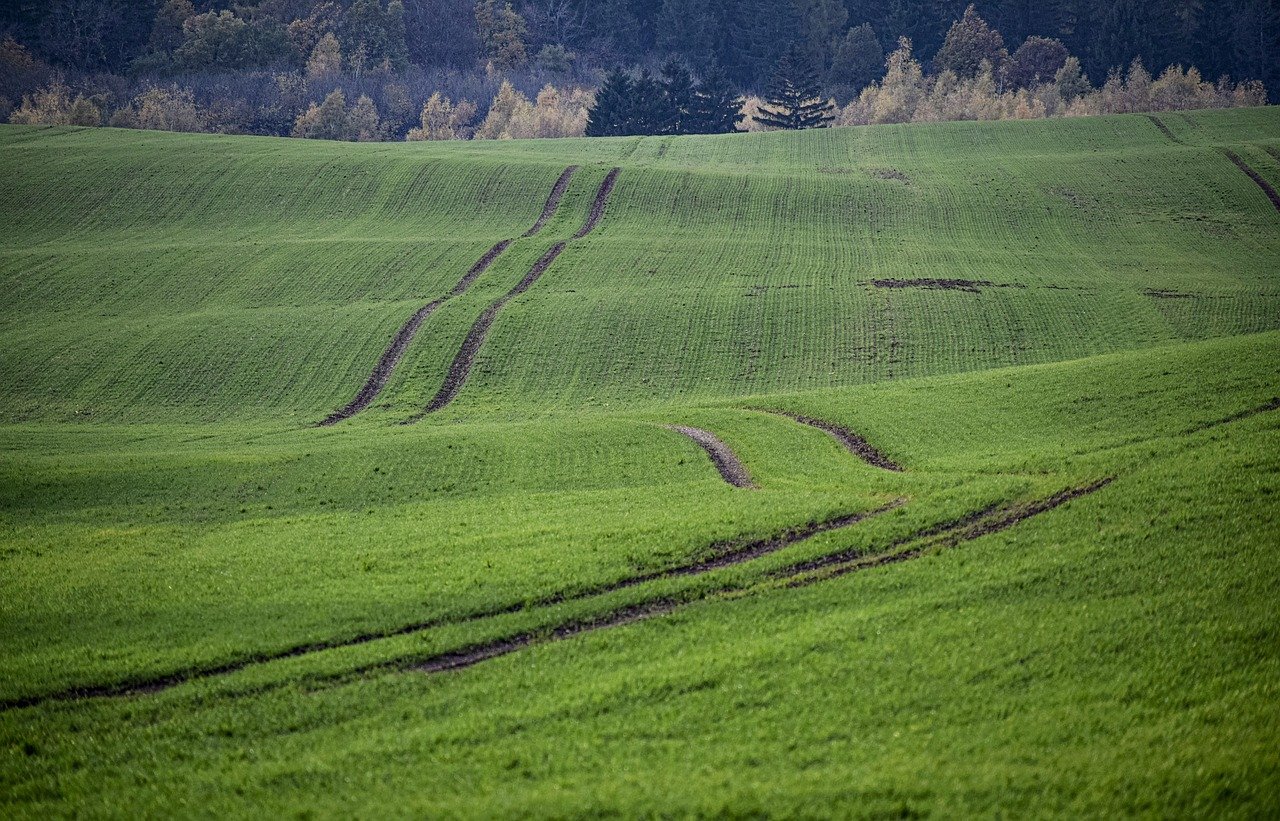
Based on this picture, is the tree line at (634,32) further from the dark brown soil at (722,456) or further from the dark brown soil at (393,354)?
the dark brown soil at (722,456)

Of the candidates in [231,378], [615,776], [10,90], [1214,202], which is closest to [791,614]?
[615,776]

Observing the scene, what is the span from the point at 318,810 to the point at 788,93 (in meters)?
140

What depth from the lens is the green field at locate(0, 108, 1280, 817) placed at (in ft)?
52.9

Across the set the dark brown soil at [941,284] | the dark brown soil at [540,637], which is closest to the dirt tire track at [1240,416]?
the dark brown soil at [540,637]

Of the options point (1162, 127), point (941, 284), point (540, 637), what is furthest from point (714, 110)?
point (540, 637)

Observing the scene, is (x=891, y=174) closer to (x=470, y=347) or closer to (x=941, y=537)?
(x=470, y=347)

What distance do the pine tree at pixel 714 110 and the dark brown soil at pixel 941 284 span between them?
260 ft

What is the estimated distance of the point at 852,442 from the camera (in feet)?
119

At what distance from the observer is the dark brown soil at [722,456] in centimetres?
3269

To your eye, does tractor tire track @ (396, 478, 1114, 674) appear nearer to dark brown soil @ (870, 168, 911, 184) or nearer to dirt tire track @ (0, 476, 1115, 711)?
dirt tire track @ (0, 476, 1115, 711)

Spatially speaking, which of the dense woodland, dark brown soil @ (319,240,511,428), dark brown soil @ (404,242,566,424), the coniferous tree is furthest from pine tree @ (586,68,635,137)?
dark brown soil @ (404,242,566,424)

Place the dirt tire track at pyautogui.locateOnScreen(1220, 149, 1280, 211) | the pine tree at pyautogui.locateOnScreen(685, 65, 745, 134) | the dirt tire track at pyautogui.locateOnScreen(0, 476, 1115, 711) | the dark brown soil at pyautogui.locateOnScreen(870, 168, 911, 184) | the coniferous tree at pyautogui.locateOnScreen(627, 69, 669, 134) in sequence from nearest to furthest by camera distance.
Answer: the dirt tire track at pyautogui.locateOnScreen(0, 476, 1115, 711) < the dirt tire track at pyautogui.locateOnScreen(1220, 149, 1280, 211) < the dark brown soil at pyautogui.locateOnScreen(870, 168, 911, 184) < the coniferous tree at pyautogui.locateOnScreen(627, 69, 669, 134) < the pine tree at pyautogui.locateOnScreen(685, 65, 745, 134)

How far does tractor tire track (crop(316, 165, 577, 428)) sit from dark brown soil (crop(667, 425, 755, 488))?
Answer: 56.8 ft

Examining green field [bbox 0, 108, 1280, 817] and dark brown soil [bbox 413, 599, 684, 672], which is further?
dark brown soil [bbox 413, 599, 684, 672]
